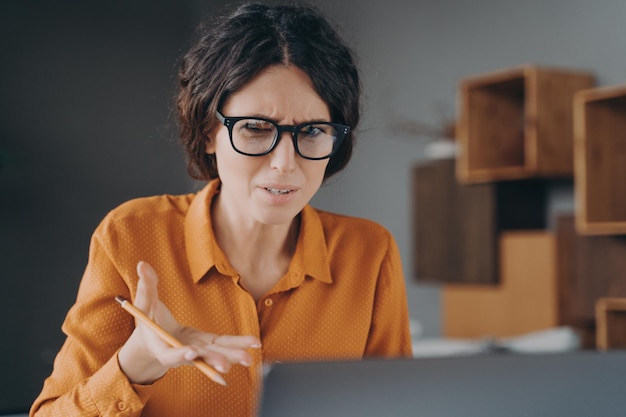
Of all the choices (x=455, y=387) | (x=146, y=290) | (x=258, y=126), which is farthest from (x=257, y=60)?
(x=455, y=387)

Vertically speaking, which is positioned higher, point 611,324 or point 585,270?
point 585,270

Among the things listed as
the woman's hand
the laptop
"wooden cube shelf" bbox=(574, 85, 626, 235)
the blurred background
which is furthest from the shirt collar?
the blurred background

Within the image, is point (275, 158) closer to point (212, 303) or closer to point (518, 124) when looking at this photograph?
point (212, 303)

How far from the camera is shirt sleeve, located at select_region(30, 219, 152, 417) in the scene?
108cm

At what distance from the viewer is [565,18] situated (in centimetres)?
365

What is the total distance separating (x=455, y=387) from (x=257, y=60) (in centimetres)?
62

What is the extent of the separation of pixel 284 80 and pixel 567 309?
2614mm

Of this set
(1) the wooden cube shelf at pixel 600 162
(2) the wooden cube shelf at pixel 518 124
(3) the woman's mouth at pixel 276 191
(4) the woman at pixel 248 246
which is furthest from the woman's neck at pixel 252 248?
(2) the wooden cube shelf at pixel 518 124

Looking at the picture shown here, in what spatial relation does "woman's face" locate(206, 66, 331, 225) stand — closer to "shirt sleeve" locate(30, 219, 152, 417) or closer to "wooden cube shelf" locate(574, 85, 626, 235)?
"shirt sleeve" locate(30, 219, 152, 417)

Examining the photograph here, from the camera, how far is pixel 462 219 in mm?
3965

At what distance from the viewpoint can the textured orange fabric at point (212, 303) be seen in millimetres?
1154

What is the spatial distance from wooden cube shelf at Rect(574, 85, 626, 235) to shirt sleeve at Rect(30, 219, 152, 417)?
2.35 m

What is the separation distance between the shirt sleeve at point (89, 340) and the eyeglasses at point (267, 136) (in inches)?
9.5

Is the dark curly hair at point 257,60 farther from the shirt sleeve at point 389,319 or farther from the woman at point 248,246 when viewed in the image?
the shirt sleeve at point 389,319
